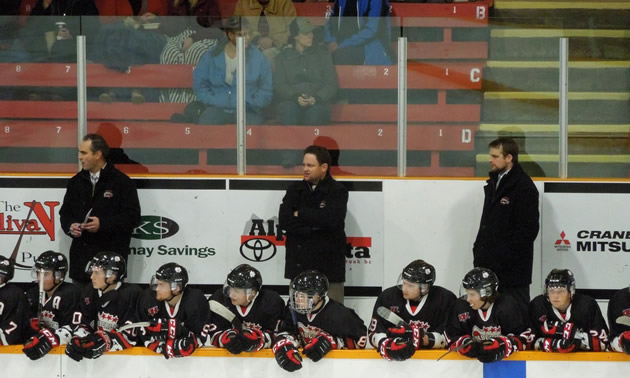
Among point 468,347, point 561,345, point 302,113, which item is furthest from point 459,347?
point 302,113

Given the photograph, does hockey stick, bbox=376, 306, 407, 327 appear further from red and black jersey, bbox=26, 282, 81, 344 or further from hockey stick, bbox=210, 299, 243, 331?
red and black jersey, bbox=26, 282, 81, 344

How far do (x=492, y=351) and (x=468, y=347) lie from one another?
0.40 feet

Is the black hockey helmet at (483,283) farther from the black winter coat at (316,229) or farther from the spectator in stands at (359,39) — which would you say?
the spectator in stands at (359,39)

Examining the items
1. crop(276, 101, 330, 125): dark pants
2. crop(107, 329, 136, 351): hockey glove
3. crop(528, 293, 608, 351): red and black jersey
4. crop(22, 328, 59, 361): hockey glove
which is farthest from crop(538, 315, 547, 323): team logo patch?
crop(22, 328, 59, 361): hockey glove

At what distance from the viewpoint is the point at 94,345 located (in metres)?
6.22

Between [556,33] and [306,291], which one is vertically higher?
[556,33]

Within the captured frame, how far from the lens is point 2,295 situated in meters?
6.95

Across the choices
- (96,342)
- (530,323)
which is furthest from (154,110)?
(530,323)

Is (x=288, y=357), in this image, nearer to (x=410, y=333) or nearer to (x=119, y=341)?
(x=410, y=333)

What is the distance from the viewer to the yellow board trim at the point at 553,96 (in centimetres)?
799

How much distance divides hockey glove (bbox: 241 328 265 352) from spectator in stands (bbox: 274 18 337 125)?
2177 mm

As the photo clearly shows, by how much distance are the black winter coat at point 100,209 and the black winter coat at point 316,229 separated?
3.29 ft

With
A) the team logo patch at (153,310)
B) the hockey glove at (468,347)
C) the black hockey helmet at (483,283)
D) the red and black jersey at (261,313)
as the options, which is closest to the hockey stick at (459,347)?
the hockey glove at (468,347)

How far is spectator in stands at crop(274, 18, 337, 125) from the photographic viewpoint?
314 inches
